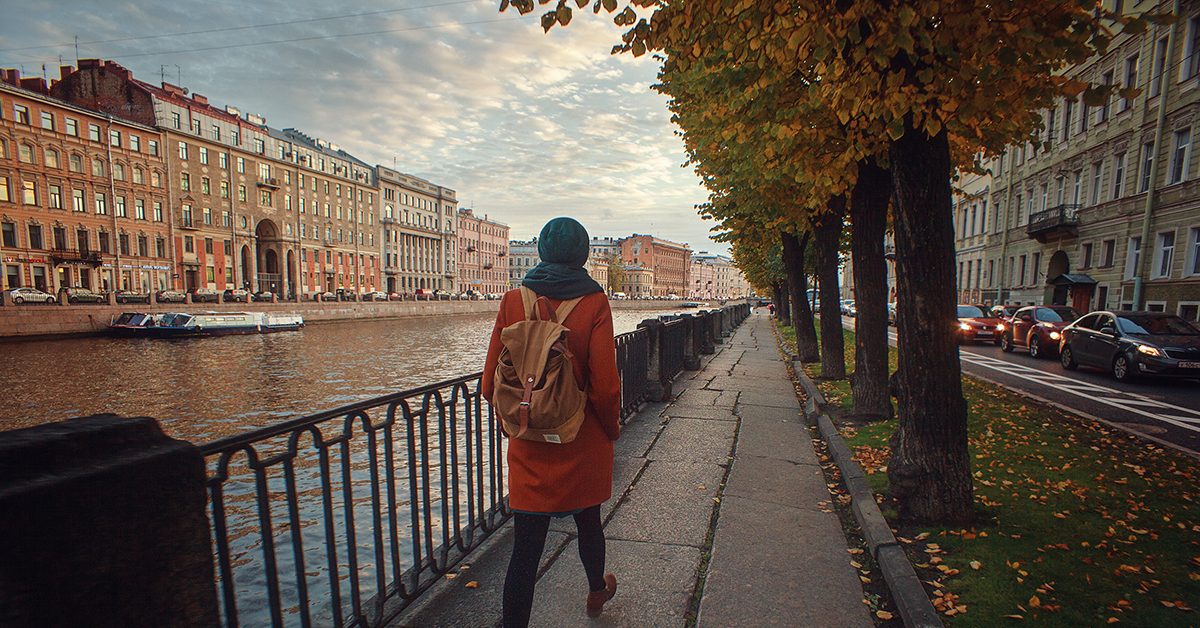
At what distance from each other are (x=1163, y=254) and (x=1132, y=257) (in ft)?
5.84

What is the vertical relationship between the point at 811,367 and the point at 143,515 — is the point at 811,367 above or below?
below

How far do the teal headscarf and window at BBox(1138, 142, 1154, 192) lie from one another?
2880 centimetres

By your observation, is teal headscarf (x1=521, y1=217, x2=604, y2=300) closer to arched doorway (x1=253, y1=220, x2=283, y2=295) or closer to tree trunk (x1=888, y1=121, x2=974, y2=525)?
tree trunk (x1=888, y1=121, x2=974, y2=525)

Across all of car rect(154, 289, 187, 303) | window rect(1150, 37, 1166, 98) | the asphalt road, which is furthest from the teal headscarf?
car rect(154, 289, 187, 303)

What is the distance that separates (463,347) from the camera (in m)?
29.5

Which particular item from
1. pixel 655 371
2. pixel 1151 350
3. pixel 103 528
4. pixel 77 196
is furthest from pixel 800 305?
pixel 77 196

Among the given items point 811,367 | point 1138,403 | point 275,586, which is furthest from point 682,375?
point 275,586

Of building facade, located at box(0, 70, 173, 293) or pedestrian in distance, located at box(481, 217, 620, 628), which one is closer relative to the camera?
pedestrian in distance, located at box(481, 217, 620, 628)

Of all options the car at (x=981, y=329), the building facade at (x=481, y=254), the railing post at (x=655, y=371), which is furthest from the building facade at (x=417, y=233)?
the railing post at (x=655, y=371)

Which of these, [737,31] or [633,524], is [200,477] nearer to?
[633,524]

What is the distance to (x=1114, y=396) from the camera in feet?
31.7

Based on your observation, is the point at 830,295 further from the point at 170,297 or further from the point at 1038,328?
the point at 170,297

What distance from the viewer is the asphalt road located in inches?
280

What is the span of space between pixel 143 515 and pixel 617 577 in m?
2.58
